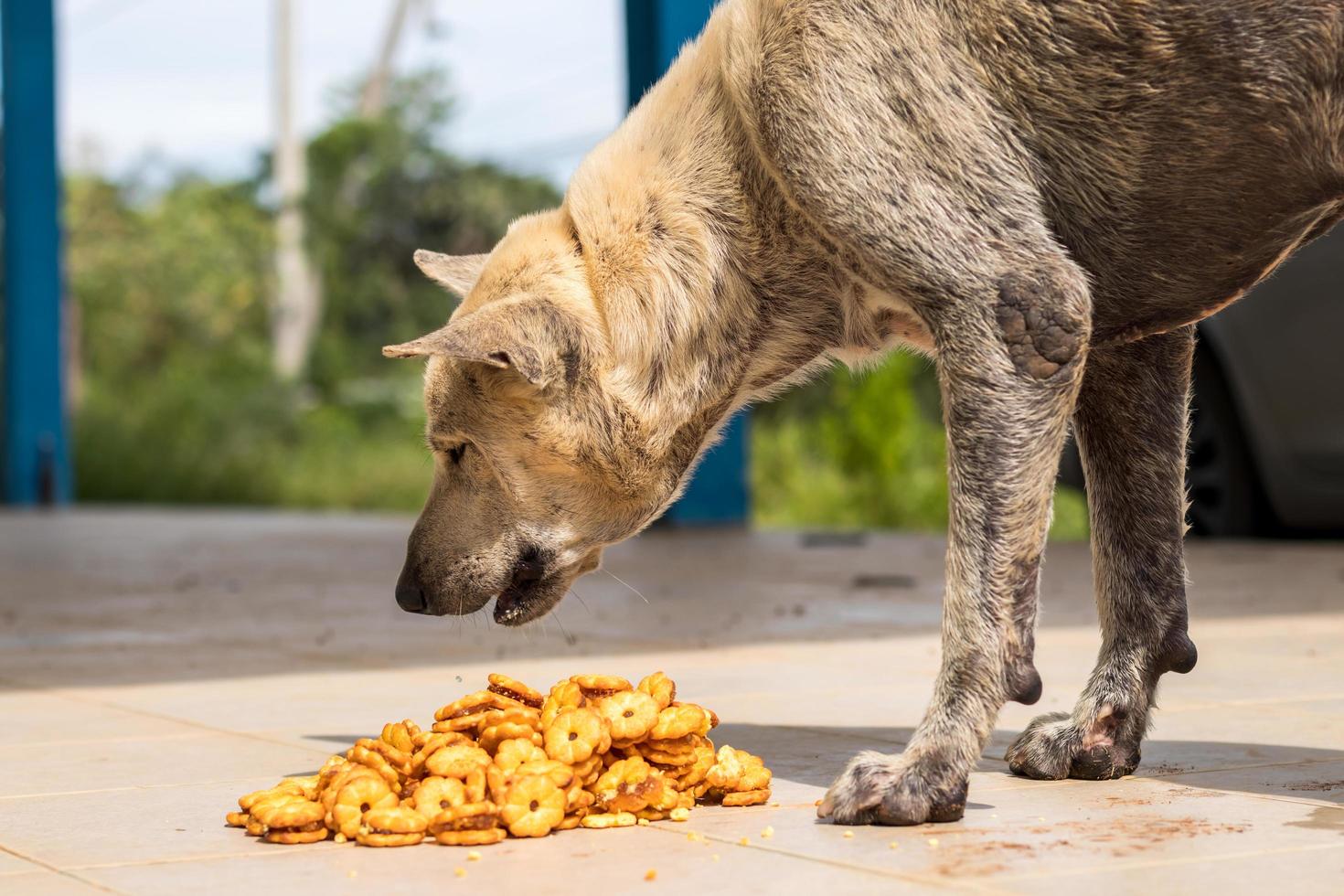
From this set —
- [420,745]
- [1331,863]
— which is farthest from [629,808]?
[1331,863]

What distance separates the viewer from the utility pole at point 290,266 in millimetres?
31969

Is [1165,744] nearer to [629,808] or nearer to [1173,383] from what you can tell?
[1173,383]

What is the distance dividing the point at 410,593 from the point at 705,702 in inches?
43.6

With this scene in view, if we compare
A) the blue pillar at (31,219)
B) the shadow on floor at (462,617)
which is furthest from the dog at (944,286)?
the blue pillar at (31,219)

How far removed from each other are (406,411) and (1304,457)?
889 inches

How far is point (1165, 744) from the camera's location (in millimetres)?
4184

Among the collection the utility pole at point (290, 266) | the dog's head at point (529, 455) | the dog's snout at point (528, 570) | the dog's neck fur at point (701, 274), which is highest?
the utility pole at point (290, 266)

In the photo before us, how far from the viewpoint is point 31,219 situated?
17125mm

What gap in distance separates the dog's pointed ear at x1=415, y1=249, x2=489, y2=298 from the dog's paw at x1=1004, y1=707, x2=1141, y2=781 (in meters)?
1.62

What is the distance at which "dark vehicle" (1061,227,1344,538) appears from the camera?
28.8 ft

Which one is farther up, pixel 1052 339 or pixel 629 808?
pixel 1052 339

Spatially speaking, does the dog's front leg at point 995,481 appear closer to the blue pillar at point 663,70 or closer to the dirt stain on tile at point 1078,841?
the dirt stain on tile at point 1078,841

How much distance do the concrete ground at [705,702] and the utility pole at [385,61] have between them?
30.5 meters

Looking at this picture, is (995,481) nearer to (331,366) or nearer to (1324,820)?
(1324,820)
